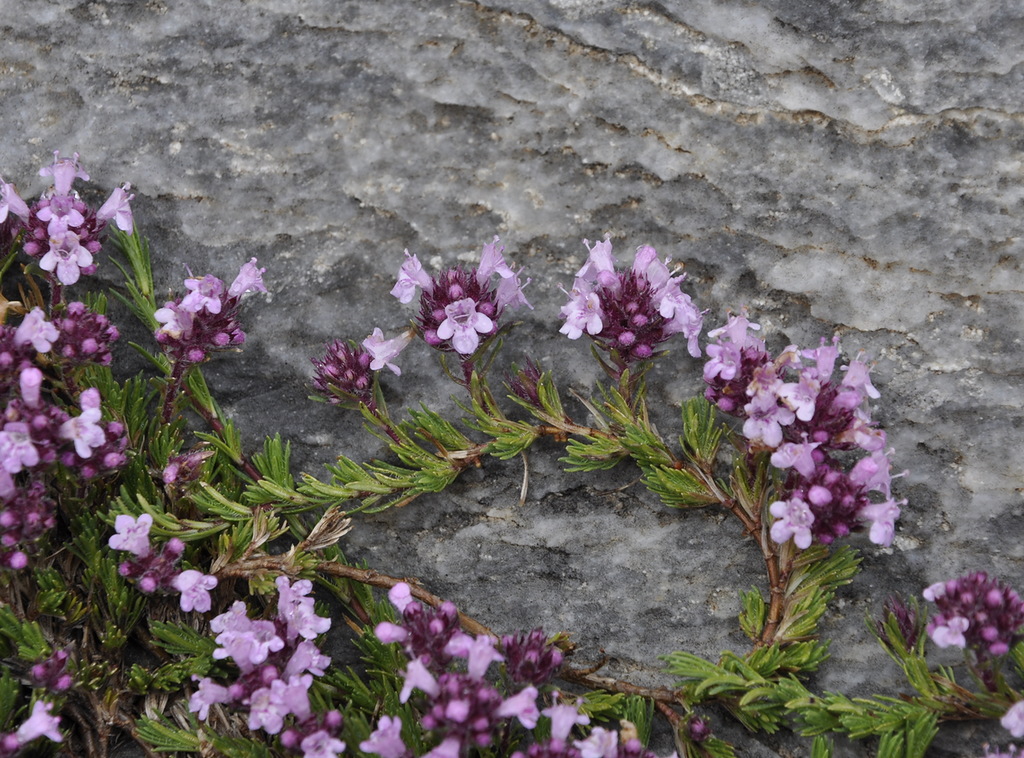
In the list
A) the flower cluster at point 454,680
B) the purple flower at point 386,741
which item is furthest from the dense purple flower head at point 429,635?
the purple flower at point 386,741

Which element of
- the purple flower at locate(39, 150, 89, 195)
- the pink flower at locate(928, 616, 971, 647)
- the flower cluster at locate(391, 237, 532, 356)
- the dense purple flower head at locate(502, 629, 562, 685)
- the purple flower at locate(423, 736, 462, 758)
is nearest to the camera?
the purple flower at locate(423, 736, 462, 758)

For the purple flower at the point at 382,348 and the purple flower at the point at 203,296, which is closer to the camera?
the purple flower at the point at 203,296

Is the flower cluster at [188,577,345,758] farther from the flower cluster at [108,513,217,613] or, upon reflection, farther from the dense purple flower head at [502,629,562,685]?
the dense purple flower head at [502,629,562,685]

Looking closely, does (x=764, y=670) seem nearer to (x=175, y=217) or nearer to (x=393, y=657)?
(x=393, y=657)

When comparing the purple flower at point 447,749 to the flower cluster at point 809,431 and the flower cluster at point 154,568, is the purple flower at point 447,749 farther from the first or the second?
the flower cluster at point 809,431

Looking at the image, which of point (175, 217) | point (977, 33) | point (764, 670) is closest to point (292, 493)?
point (175, 217)

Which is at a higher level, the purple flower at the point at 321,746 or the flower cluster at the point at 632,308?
the flower cluster at the point at 632,308

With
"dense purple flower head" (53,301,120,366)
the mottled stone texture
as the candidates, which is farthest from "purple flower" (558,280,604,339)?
"dense purple flower head" (53,301,120,366)
